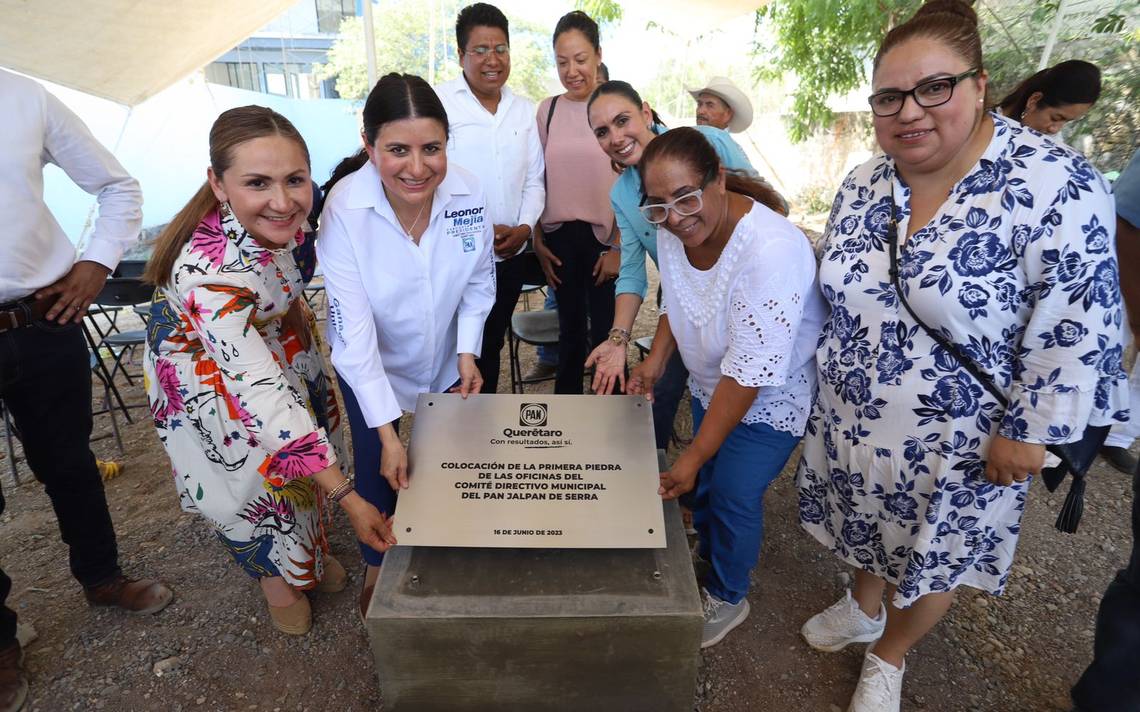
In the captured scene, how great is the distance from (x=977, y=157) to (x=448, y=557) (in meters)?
1.66

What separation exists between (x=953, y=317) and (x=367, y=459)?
1768 mm

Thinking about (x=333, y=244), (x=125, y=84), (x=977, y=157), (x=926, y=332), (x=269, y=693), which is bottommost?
(x=269, y=693)

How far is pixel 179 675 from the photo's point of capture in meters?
2.14

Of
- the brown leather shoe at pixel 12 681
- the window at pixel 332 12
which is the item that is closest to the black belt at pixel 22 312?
the brown leather shoe at pixel 12 681

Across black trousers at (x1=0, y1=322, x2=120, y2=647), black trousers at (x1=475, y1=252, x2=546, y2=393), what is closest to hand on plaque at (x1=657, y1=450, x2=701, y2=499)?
black trousers at (x1=475, y1=252, x2=546, y2=393)

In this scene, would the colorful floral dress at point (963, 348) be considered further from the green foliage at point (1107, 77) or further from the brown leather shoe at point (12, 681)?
the green foliage at point (1107, 77)

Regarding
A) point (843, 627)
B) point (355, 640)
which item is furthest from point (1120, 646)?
point (355, 640)

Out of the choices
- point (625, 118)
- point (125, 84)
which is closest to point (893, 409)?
point (625, 118)

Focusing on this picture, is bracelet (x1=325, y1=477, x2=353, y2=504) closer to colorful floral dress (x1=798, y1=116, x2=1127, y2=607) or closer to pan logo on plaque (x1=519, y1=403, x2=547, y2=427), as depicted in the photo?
pan logo on plaque (x1=519, y1=403, x2=547, y2=427)

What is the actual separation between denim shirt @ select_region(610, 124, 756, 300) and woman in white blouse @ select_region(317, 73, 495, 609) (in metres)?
0.62

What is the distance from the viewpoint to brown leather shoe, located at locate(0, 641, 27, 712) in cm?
198

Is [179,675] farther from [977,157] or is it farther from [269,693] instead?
[977,157]

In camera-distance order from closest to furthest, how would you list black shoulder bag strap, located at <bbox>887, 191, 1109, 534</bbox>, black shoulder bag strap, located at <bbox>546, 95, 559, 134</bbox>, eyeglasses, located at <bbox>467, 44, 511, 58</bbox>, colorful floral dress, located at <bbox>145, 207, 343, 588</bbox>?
black shoulder bag strap, located at <bbox>887, 191, 1109, 534</bbox>
colorful floral dress, located at <bbox>145, 207, 343, 588</bbox>
eyeglasses, located at <bbox>467, 44, 511, 58</bbox>
black shoulder bag strap, located at <bbox>546, 95, 559, 134</bbox>

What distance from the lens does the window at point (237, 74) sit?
1717 centimetres
